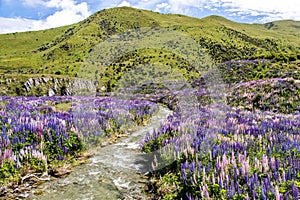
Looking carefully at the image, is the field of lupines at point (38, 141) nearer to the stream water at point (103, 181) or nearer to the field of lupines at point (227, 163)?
the stream water at point (103, 181)

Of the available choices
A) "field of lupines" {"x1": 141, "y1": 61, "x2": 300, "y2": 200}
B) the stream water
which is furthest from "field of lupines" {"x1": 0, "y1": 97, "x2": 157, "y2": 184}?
"field of lupines" {"x1": 141, "y1": 61, "x2": 300, "y2": 200}

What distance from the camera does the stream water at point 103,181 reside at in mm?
5047

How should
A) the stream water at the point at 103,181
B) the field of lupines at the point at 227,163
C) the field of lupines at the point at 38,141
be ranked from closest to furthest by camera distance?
1. the field of lupines at the point at 227,163
2. the stream water at the point at 103,181
3. the field of lupines at the point at 38,141

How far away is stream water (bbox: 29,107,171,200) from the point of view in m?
5.05

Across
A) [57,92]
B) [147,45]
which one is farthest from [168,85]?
[147,45]

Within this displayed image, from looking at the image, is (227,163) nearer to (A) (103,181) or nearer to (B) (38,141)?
(A) (103,181)

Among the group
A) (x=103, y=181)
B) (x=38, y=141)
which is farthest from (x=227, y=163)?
(x=38, y=141)

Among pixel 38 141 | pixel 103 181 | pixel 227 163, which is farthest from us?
pixel 38 141

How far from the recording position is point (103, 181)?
221 inches

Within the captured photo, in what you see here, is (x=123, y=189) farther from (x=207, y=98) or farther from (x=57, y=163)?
(x=207, y=98)

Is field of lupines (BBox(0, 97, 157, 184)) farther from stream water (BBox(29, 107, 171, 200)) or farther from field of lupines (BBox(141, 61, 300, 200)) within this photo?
field of lupines (BBox(141, 61, 300, 200))

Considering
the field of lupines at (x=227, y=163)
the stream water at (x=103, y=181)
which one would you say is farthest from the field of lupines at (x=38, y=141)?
the field of lupines at (x=227, y=163)

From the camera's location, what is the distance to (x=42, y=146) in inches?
245

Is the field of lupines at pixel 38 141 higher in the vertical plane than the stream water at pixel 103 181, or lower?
higher
